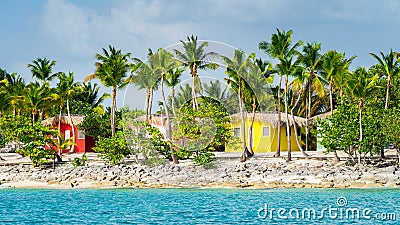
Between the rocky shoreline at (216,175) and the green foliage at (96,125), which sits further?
the green foliage at (96,125)

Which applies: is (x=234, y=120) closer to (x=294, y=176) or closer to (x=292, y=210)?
A: (x=294, y=176)

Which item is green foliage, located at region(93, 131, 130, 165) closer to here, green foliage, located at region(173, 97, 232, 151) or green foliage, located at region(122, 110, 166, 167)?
green foliage, located at region(122, 110, 166, 167)

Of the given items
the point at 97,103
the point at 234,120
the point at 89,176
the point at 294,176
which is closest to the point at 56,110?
the point at 97,103

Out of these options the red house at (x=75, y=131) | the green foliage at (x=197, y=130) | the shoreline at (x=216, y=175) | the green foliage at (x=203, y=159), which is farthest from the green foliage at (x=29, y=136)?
the red house at (x=75, y=131)

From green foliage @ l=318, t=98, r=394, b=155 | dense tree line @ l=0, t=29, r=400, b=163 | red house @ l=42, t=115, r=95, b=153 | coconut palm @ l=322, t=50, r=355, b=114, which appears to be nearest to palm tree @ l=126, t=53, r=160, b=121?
dense tree line @ l=0, t=29, r=400, b=163

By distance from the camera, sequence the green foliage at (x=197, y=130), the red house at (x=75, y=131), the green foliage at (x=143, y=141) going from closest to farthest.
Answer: the green foliage at (x=143, y=141), the green foliage at (x=197, y=130), the red house at (x=75, y=131)

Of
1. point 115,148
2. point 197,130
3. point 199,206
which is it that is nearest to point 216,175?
point 197,130

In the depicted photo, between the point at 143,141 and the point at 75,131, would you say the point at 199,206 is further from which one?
the point at 75,131

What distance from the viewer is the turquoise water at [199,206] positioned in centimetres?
1309

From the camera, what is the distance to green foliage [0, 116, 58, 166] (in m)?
23.3

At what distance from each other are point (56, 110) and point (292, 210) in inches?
1196

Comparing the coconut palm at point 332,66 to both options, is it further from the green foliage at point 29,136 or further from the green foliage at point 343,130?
the green foliage at point 29,136

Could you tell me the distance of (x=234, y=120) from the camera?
28.1m

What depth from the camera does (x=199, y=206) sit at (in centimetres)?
1530
